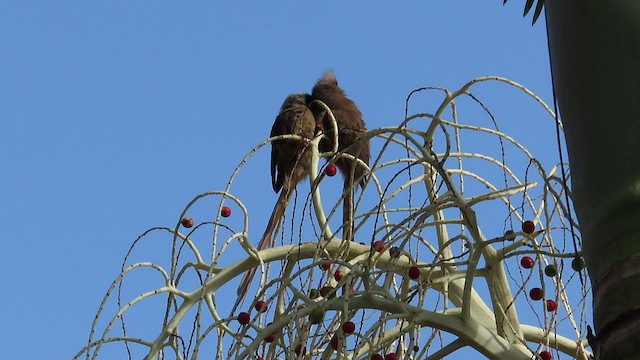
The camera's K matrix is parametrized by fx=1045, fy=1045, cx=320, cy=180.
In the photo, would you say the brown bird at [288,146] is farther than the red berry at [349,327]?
Yes

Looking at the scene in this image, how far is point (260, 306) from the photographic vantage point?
2.98 metres

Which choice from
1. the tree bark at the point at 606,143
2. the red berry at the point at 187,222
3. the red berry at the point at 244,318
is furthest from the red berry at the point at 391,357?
the tree bark at the point at 606,143

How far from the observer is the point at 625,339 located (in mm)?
1585

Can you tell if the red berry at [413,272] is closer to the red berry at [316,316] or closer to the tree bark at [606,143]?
the red berry at [316,316]

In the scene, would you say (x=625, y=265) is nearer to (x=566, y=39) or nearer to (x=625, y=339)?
(x=625, y=339)

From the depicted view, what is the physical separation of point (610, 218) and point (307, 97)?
16.8 ft

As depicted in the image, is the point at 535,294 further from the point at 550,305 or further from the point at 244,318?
the point at 244,318

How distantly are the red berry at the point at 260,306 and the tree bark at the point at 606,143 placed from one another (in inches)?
52.7

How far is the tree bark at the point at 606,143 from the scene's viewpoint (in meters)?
1.65

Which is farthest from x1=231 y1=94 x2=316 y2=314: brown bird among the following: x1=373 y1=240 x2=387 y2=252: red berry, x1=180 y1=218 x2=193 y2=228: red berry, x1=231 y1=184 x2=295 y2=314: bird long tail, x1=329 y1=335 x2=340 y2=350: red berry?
x1=329 y1=335 x2=340 y2=350: red berry

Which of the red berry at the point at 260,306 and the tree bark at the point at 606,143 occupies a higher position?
the red berry at the point at 260,306

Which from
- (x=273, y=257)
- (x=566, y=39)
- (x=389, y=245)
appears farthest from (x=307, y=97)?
(x=566, y=39)

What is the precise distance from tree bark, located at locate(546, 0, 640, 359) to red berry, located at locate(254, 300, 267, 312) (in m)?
1.34

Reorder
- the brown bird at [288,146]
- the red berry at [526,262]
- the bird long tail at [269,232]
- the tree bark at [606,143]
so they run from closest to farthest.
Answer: the tree bark at [606,143] < the red berry at [526,262] < the bird long tail at [269,232] < the brown bird at [288,146]
